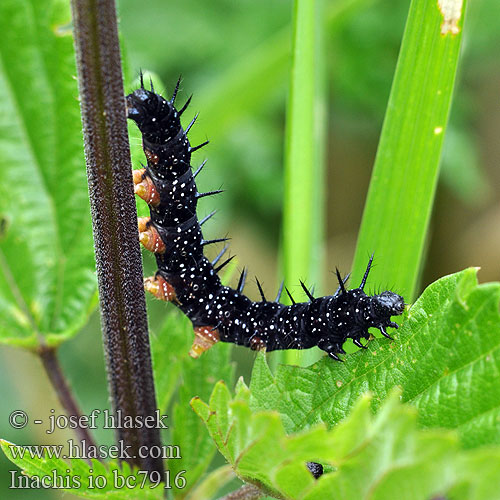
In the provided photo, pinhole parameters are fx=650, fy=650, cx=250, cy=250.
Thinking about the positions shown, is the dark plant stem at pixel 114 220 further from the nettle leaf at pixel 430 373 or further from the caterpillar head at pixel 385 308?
the caterpillar head at pixel 385 308

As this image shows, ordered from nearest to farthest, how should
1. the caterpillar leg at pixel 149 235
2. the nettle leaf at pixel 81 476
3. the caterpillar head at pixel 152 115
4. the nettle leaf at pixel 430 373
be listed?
the nettle leaf at pixel 430 373 → the nettle leaf at pixel 81 476 → the caterpillar head at pixel 152 115 → the caterpillar leg at pixel 149 235

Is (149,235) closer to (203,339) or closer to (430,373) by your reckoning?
(203,339)

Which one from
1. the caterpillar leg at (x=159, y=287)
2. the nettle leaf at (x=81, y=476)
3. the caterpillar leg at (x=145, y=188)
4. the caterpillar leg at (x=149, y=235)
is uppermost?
the caterpillar leg at (x=145, y=188)

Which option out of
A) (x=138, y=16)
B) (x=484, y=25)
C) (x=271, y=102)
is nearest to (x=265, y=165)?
(x=271, y=102)

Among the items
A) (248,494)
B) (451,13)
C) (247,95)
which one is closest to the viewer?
(248,494)

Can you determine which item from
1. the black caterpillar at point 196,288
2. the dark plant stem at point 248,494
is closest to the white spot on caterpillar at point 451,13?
the black caterpillar at point 196,288

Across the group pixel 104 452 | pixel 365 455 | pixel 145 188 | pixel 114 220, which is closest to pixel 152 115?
pixel 145 188

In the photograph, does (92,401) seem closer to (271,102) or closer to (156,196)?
(271,102)
